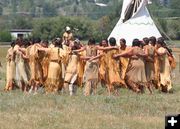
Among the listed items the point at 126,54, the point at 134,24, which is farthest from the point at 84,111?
the point at 134,24

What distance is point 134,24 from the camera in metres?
29.3

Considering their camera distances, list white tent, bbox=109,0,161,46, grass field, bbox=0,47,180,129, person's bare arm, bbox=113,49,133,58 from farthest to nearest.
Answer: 1. white tent, bbox=109,0,161,46
2. person's bare arm, bbox=113,49,133,58
3. grass field, bbox=0,47,180,129

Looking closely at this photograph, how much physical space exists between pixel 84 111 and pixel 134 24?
16.9 meters

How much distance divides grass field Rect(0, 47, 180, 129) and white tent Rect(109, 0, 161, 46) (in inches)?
524

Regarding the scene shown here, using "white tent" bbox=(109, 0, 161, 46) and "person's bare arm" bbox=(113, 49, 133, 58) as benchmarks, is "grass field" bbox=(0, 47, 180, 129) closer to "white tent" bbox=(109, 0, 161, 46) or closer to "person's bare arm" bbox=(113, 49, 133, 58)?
"person's bare arm" bbox=(113, 49, 133, 58)

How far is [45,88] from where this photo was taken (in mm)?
17234

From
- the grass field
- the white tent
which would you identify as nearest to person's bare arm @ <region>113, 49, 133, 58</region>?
the grass field

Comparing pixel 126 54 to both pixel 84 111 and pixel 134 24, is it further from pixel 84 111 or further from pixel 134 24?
pixel 134 24

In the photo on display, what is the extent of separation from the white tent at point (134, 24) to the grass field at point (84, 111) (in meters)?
13.3

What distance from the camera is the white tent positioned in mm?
29047

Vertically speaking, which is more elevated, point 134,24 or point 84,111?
point 134,24

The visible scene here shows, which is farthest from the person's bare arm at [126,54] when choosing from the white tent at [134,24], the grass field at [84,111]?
the white tent at [134,24]

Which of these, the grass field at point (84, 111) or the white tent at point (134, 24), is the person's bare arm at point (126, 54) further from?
the white tent at point (134, 24)

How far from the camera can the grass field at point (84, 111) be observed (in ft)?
36.8
